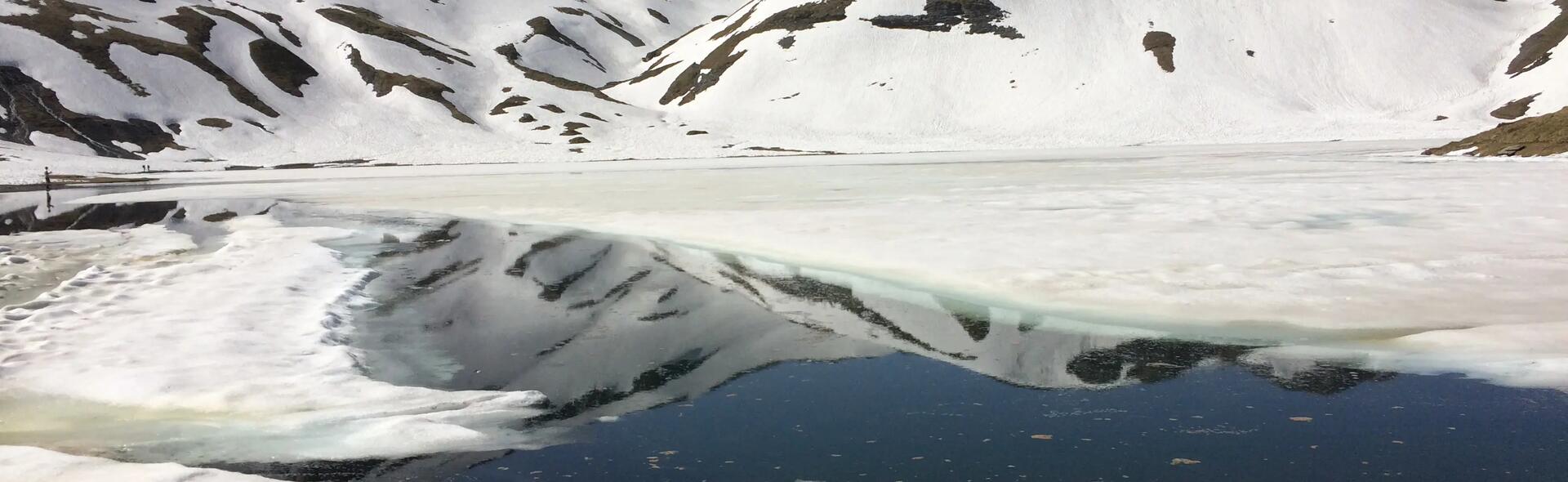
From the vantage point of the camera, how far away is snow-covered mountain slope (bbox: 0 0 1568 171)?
9406 cm

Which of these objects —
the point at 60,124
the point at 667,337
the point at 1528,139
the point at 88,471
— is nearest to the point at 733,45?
the point at 60,124

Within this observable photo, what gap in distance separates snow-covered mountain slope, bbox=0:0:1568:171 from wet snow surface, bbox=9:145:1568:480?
233 ft

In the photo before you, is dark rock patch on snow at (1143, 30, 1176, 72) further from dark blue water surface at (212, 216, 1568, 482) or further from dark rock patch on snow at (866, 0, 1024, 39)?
dark blue water surface at (212, 216, 1568, 482)

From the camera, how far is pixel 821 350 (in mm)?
9453

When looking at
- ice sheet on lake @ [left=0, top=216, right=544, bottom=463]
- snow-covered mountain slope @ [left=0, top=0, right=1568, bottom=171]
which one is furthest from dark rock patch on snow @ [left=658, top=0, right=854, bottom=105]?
ice sheet on lake @ [left=0, top=216, right=544, bottom=463]

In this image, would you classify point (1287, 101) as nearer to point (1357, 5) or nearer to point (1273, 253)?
point (1357, 5)

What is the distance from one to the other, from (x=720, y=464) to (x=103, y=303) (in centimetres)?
1001

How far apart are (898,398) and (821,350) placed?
1907 millimetres

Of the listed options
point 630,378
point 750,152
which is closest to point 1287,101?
point 750,152

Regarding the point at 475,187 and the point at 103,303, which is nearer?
the point at 103,303

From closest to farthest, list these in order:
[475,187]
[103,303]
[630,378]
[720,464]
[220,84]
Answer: [720,464], [630,378], [103,303], [475,187], [220,84]

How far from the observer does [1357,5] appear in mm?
120062

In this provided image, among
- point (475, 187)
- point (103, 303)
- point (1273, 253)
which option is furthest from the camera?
point (475, 187)

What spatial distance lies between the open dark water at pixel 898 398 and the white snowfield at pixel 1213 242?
1049mm
